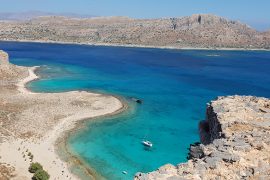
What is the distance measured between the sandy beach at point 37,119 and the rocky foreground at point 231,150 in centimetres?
2764

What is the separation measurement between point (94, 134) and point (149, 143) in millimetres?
10588

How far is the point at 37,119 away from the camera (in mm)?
73812

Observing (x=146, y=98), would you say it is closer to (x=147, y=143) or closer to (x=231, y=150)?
(x=147, y=143)

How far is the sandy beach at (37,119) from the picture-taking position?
171 ft

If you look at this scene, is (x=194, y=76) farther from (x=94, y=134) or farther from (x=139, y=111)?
(x=94, y=134)

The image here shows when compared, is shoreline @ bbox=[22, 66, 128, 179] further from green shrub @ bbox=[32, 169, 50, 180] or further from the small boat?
the small boat

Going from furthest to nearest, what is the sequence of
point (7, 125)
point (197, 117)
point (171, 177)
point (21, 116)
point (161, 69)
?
point (161, 69)
point (197, 117)
point (21, 116)
point (7, 125)
point (171, 177)

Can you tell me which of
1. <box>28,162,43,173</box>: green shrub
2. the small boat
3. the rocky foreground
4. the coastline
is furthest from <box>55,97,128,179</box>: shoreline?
the rocky foreground

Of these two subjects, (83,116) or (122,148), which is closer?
(122,148)

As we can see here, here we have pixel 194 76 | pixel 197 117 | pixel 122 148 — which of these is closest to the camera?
pixel 122 148

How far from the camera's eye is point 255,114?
97.8 ft

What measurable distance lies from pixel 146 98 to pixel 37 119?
35.5 meters

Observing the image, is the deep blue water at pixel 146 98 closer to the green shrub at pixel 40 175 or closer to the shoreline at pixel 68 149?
the shoreline at pixel 68 149

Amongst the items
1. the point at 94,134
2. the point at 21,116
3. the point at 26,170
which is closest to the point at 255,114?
the point at 26,170
